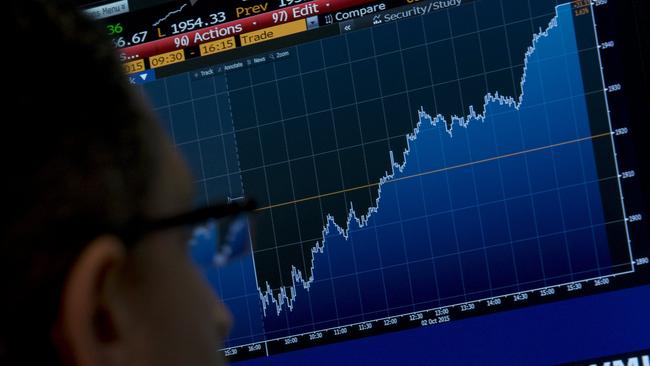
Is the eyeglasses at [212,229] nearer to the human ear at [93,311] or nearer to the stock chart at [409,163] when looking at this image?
the human ear at [93,311]

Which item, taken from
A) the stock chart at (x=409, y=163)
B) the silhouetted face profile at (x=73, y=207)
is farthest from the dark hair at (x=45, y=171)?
the stock chart at (x=409, y=163)

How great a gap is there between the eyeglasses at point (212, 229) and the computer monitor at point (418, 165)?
392mm

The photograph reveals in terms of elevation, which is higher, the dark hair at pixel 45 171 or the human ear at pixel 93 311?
the dark hair at pixel 45 171

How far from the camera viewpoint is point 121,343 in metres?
0.45

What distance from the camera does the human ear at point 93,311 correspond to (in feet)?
1.38

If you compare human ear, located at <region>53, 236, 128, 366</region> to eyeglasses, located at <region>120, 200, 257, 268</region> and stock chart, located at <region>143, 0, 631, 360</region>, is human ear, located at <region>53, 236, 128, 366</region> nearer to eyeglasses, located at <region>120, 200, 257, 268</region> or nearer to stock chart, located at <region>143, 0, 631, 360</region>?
eyeglasses, located at <region>120, 200, 257, 268</region>

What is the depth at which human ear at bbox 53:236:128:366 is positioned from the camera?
1.38ft

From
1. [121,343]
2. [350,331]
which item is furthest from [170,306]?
[350,331]

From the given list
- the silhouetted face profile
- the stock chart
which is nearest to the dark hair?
the silhouetted face profile

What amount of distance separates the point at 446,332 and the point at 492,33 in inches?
13.8

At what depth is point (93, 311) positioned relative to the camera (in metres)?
0.43

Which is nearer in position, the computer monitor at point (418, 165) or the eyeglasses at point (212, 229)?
A: the eyeglasses at point (212, 229)

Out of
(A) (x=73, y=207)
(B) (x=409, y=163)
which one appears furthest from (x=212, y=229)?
(B) (x=409, y=163)

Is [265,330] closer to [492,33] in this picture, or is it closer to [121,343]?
[492,33]
